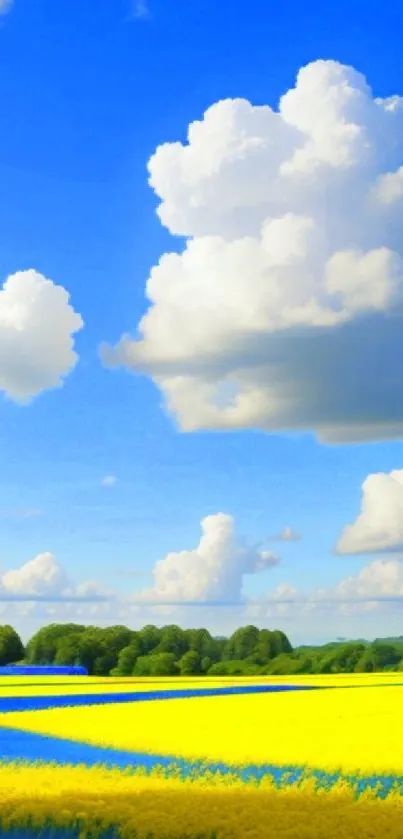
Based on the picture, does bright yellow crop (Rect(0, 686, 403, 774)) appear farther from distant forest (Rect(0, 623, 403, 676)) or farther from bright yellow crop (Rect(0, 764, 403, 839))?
distant forest (Rect(0, 623, 403, 676))

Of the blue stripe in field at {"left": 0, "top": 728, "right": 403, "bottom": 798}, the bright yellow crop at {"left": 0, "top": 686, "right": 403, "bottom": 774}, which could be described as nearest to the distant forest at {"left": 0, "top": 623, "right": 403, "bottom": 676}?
the bright yellow crop at {"left": 0, "top": 686, "right": 403, "bottom": 774}

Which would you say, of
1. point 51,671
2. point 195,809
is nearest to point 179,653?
point 51,671

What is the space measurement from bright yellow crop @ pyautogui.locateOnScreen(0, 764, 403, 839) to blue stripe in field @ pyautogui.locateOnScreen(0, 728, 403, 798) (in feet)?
6.20

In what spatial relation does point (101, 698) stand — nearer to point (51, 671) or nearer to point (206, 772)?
point (206, 772)

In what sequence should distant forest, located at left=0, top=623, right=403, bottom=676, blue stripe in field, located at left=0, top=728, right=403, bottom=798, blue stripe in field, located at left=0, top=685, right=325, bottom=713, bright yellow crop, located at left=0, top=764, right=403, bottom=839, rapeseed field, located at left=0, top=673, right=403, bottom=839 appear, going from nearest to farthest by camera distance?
1. bright yellow crop, located at left=0, top=764, right=403, bottom=839
2. rapeseed field, located at left=0, top=673, right=403, bottom=839
3. blue stripe in field, located at left=0, top=728, right=403, bottom=798
4. blue stripe in field, located at left=0, top=685, right=325, bottom=713
5. distant forest, located at left=0, top=623, right=403, bottom=676

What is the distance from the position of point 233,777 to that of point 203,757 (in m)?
4.92

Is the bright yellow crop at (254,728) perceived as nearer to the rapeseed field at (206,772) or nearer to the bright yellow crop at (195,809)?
the rapeseed field at (206,772)

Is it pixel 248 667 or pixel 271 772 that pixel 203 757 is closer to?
pixel 271 772

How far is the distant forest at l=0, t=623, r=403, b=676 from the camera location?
388 ft

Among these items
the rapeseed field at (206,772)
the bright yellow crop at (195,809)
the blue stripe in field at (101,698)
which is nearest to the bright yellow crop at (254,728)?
the rapeseed field at (206,772)

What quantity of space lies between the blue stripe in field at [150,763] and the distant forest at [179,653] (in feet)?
264

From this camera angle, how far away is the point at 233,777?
27.4 m

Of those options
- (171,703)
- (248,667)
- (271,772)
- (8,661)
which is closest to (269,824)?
(271,772)

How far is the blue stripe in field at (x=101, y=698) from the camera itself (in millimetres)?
63094
